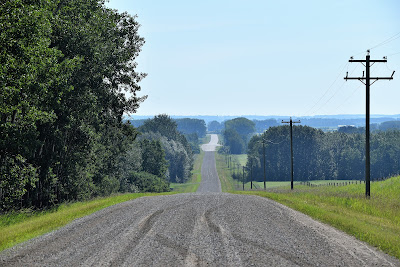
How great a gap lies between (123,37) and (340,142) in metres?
153

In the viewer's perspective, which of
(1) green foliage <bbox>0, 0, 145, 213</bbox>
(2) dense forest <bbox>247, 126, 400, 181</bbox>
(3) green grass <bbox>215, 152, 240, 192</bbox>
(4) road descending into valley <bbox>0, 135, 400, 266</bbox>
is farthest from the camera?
(2) dense forest <bbox>247, 126, 400, 181</bbox>

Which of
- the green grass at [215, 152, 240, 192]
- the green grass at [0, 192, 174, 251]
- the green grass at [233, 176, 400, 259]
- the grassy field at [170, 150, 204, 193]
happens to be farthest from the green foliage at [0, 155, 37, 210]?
the green grass at [215, 152, 240, 192]

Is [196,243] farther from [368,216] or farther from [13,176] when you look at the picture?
[13,176]

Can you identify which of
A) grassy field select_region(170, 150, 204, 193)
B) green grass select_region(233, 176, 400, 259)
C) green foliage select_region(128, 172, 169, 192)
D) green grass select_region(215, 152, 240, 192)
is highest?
green grass select_region(233, 176, 400, 259)

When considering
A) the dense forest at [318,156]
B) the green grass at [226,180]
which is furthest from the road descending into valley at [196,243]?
the dense forest at [318,156]

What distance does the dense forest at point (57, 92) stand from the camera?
2058cm

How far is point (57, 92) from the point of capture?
26.8 m

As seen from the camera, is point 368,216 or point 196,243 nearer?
point 196,243

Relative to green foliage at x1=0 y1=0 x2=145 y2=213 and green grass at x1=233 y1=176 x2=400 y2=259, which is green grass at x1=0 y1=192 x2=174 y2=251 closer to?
green foliage at x1=0 y1=0 x2=145 y2=213

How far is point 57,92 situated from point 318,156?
499 ft

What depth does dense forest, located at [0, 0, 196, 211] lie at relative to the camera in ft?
67.5

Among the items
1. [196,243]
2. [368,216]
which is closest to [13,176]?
[196,243]

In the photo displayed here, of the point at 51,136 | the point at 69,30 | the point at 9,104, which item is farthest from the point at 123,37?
the point at 9,104

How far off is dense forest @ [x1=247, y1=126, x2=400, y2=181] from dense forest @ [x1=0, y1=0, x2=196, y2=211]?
413ft
